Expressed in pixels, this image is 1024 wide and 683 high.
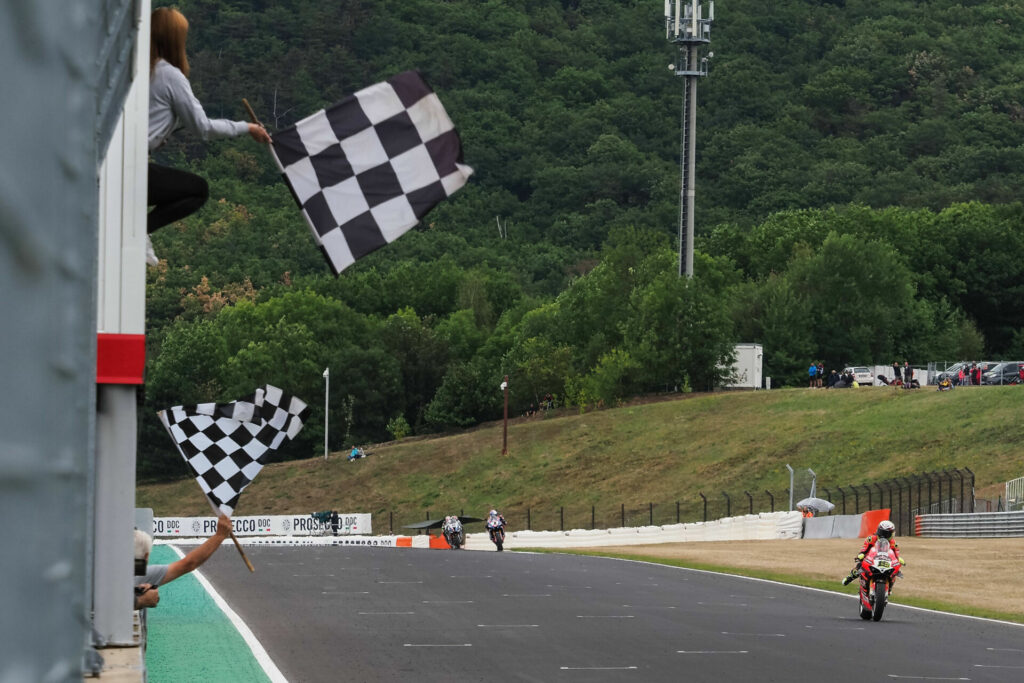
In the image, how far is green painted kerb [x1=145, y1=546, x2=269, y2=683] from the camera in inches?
525

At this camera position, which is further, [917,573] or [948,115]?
[948,115]

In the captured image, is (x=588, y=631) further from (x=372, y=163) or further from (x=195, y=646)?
(x=372, y=163)

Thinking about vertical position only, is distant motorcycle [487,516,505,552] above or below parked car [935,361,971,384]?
below

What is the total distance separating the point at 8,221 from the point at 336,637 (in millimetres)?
17042

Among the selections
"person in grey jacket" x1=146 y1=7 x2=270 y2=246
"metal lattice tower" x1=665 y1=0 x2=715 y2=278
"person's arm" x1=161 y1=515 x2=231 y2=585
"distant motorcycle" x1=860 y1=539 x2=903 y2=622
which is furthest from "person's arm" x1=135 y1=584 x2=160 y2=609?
"metal lattice tower" x1=665 y1=0 x2=715 y2=278

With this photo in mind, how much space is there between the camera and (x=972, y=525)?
152 ft

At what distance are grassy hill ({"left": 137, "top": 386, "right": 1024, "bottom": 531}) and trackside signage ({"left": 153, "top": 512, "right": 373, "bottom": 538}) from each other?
26.0 ft

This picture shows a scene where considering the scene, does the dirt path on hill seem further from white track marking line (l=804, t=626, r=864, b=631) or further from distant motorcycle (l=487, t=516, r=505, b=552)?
distant motorcycle (l=487, t=516, r=505, b=552)

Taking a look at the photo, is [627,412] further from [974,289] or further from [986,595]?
[986,595]

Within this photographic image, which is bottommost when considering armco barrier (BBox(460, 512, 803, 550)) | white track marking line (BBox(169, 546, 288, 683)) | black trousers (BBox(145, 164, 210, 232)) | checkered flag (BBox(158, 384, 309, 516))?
armco barrier (BBox(460, 512, 803, 550))

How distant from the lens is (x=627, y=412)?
9031 cm

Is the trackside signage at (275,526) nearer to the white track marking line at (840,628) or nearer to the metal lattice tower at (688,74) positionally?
the metal lattice tower at (688,74)

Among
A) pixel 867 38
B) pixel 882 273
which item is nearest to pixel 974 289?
pixel 882 273

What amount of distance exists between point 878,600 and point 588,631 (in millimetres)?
4302
